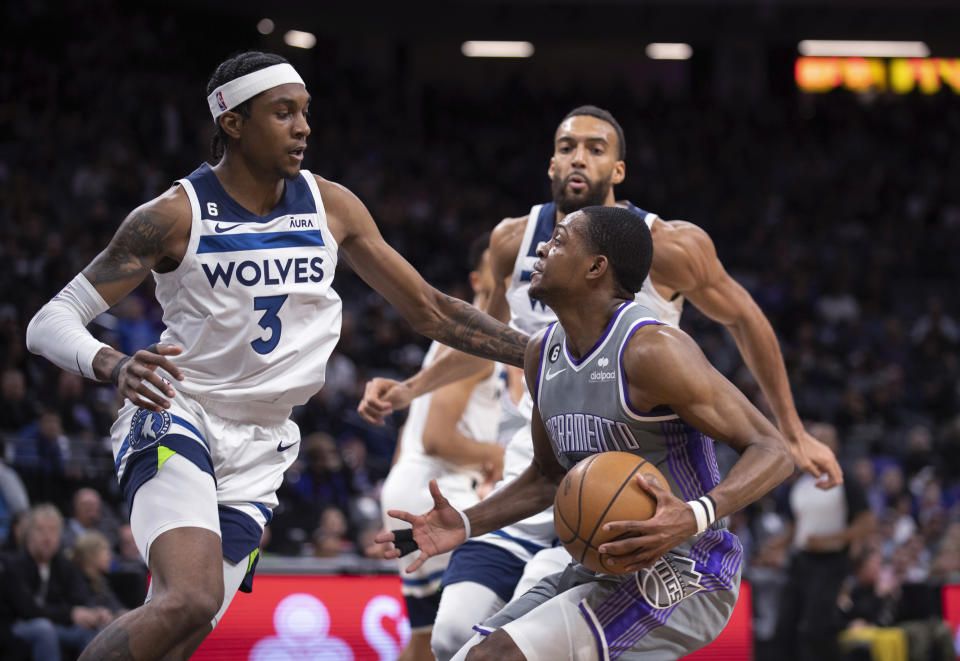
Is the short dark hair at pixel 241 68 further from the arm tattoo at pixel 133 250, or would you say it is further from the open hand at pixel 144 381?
the open hand at pixel 144 381

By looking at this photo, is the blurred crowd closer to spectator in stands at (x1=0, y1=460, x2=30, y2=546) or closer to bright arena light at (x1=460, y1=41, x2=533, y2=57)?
spectator in stands at (x1=0, y1=460, x2=30, y2=546)

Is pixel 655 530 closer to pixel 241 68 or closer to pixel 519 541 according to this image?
pixel 519 541

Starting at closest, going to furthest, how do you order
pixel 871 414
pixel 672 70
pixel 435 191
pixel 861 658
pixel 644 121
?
pixel 861 658, pixel 871 414, pixel 435 191, pixel 644 121, pixel 672 70

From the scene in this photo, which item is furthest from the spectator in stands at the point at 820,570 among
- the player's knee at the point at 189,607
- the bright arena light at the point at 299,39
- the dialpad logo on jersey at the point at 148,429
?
the bright arena light at the point at 299,39

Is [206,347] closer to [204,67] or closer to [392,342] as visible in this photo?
[392,342]

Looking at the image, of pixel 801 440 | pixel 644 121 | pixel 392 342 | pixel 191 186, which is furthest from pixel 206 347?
pixel 644 121

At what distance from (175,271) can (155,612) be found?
1.24m

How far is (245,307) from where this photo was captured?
4207 mm

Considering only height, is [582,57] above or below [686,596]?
above

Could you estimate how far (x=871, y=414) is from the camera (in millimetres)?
15805

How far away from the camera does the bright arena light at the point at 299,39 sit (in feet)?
74.7

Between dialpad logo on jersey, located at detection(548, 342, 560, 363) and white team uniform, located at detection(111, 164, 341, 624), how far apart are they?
852mm

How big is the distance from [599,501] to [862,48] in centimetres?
2350

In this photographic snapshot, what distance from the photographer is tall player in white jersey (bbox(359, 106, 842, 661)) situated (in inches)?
202
